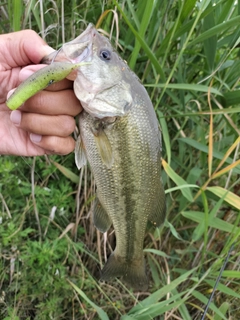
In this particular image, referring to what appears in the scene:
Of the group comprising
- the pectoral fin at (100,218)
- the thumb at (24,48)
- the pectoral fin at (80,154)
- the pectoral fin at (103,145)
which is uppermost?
the thumb at (24,48)

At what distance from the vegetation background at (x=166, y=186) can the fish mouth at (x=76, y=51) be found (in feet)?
1.00

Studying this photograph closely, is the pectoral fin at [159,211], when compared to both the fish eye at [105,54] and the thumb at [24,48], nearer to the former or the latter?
the fish eye at [105,54]

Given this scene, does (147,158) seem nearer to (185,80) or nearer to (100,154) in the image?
(100,154)

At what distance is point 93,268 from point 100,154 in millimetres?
922

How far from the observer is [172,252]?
1.73m

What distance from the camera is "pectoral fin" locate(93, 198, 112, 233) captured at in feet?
4.00

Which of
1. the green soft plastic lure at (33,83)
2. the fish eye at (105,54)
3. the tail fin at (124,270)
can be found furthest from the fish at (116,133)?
the tail fin at (124,270)

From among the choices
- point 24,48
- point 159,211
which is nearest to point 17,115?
point 24,48

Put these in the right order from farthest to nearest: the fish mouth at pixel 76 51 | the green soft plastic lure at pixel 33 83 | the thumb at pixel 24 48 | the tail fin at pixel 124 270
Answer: the tail fin at pixel 124 270, the thumb at pixel 24 48, the fish mouth at pixel 76 51, the green soft plastic lure at pixel 33 83

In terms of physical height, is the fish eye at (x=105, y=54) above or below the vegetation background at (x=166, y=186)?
above

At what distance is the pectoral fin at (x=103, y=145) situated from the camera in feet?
3.17

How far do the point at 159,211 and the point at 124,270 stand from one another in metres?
0.34

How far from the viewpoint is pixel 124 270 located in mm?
1354

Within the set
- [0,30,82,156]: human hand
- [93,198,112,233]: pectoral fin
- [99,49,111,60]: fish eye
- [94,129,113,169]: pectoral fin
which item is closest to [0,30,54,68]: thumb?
[0,30,82,156]: human hand
